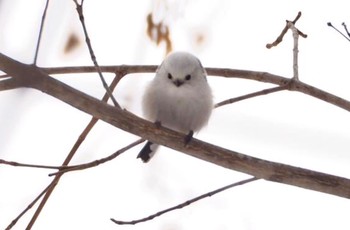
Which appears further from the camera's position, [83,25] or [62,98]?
[83,25]

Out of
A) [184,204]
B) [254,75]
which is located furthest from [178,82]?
[184,204]

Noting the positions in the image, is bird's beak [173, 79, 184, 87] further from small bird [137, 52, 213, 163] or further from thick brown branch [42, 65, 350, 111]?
thick brown branch [42, 65, 350, 111]

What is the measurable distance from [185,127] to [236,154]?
831 mm

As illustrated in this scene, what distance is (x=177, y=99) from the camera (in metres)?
2.82

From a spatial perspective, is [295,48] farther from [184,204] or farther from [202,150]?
[184,204]

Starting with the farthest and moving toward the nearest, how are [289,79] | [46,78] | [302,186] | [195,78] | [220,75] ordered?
1. [195,78]
2. [220,75]
3. [289,79]
4. [302,186]
5. [46,78]

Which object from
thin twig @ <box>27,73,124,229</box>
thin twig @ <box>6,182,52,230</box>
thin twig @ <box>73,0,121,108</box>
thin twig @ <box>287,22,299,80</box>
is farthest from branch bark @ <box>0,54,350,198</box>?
thin twig @ <box>287,22,299,80</box>

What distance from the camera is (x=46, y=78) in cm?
192

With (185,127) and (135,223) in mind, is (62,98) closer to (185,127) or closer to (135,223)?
(135,223)

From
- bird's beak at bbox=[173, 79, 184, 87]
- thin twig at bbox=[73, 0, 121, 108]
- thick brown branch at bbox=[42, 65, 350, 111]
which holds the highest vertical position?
bird's beak at bbox=[173, 79, 184, 87]

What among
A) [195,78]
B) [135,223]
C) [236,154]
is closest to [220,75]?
[195,78]

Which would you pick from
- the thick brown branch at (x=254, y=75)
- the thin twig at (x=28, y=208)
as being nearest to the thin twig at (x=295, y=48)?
the thick brown branch at (x=254, y=75)

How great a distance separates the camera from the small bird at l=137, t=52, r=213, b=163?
9.29 ft

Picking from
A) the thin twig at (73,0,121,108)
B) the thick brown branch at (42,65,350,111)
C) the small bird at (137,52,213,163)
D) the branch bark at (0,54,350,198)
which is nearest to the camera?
the branch bark at (0,54,350,198)
